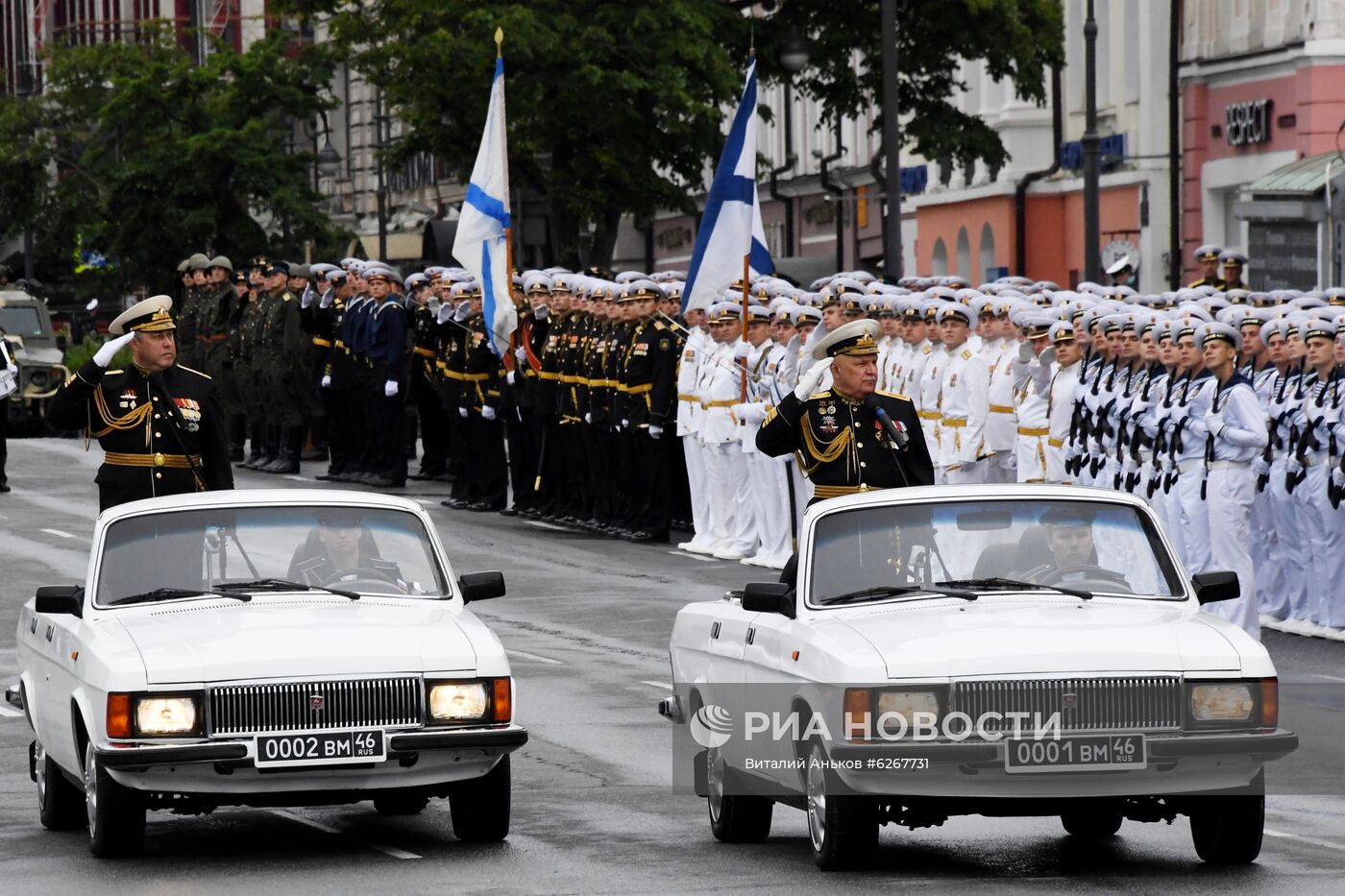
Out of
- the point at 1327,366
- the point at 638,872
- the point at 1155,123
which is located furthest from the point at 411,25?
the point at 638,872

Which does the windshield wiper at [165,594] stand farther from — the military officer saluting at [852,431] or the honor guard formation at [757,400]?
the military officer saluting at [852,431]

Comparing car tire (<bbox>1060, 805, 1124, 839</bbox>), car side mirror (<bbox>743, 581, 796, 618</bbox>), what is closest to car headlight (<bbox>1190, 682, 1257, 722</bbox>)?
car tire (<bbox>1060, 805, 1124, 839</bbox>)

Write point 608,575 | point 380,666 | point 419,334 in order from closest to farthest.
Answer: point 380,666, point 608,575, point 419,334

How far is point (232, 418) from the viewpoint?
3706cm

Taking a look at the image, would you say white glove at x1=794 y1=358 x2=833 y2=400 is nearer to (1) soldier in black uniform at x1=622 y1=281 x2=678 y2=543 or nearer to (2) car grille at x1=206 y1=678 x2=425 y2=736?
(2) car grille at x1=206 y1=678 x2=425 y2=736

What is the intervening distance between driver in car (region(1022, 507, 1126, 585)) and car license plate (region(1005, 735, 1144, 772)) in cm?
112

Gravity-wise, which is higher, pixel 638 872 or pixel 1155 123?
pixel 1155 123

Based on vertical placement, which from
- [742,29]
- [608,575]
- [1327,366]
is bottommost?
[608,575]

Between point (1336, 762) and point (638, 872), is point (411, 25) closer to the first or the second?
point (1336, 762)

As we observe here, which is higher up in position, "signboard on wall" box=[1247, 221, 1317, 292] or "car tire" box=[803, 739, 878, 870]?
"signboard on wall" box=[1247, 221, 1317, 292]

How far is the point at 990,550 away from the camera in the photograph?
11.0 meters

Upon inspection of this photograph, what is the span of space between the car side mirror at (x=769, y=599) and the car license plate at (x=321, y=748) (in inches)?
54.1

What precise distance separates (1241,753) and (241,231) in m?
43.4

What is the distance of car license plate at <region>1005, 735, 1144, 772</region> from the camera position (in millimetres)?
9805
